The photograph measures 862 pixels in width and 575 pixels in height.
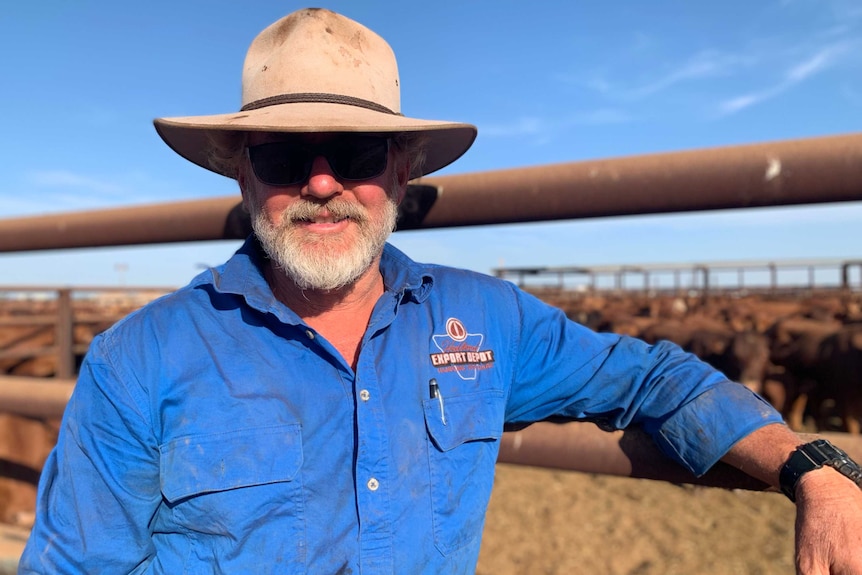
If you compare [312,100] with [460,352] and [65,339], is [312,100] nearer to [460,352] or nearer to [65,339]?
[460,352]

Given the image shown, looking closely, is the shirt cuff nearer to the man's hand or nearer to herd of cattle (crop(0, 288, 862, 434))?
the man's hand

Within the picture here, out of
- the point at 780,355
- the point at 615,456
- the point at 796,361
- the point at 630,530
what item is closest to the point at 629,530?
the point at 630,530

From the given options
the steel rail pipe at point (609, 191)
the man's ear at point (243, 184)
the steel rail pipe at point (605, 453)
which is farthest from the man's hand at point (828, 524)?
the man's ear at point (243, 184)

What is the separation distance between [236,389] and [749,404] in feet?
3.52

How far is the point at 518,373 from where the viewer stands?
5.41 feet

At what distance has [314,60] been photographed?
1599 mm

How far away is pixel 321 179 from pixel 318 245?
6.3 inches

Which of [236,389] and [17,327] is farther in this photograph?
[17,327]

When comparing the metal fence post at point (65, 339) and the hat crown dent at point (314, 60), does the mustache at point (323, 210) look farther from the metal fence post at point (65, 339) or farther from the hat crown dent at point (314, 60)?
the metal fence post at point (65, 339)

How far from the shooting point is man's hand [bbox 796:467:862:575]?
1071 mm

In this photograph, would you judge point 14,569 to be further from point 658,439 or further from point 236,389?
point 658,439

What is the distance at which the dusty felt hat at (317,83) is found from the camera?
151 cm

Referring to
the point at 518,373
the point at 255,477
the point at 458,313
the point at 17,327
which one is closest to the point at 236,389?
the point at 255,477

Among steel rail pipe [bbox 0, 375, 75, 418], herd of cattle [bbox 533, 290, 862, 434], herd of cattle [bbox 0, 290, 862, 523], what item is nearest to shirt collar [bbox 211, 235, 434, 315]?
steel rail pipe [bbox 0, 375, 75, 418]
